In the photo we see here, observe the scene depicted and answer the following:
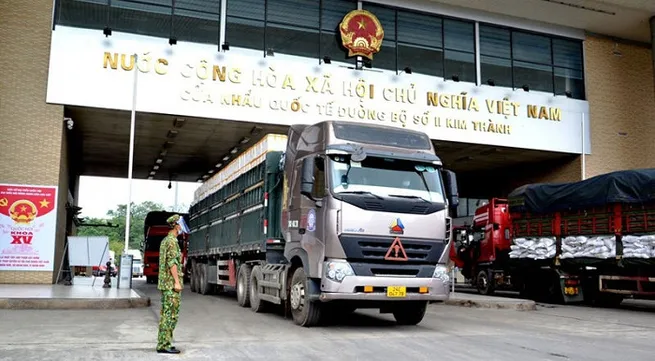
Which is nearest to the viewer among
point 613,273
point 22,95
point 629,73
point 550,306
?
point 613,273

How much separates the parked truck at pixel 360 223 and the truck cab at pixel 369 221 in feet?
0.05

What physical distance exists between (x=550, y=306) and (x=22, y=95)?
16.3 meters

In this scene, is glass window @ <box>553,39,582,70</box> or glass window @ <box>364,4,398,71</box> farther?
glass window @ <box>553,39,582,70</box>

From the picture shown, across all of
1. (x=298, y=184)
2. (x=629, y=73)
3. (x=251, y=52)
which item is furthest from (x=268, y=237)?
(x=629, y=73)

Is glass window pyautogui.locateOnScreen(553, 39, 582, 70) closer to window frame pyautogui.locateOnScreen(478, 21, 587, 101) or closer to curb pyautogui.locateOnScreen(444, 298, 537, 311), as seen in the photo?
window frame pyautogui.locateOnScreen(478, 21, 587, 101)

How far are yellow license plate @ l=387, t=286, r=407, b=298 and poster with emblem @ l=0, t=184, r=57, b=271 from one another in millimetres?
12974

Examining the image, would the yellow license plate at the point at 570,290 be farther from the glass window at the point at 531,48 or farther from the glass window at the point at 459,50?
the glass window at the point at 531,48

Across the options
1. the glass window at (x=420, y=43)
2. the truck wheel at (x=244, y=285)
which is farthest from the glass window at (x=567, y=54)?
the truck wheel at (x=244, y=285)

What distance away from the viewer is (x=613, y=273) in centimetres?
1567

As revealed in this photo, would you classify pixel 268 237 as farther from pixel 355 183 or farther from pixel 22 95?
pixel 22 95

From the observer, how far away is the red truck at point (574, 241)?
1460 cm

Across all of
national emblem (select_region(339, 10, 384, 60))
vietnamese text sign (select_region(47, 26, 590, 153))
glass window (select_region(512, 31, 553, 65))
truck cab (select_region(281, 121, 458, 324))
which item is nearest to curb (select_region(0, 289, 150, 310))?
truck cab (select_region(281, 121, 458, 324))

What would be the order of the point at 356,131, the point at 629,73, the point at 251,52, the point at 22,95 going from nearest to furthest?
the point at 356,131 → the point at 22,95 → the point at 251,52 → the point at 629,73

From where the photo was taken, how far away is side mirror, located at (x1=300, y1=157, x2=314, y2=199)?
970cm
